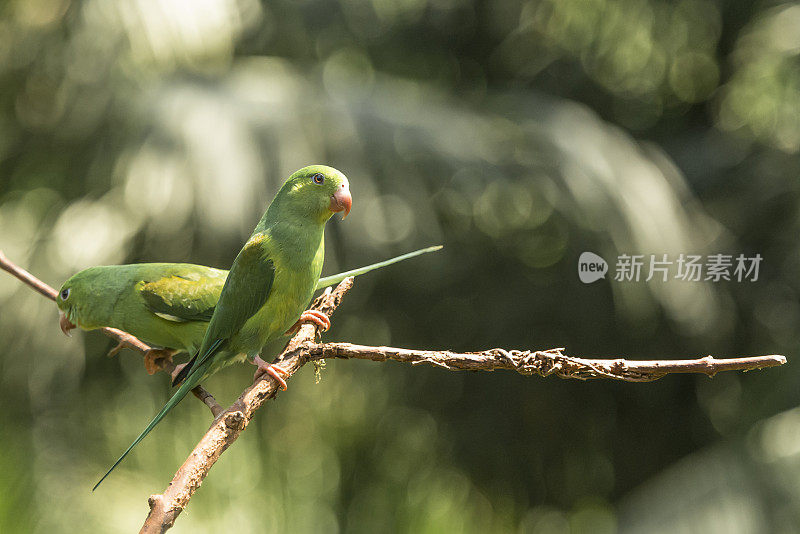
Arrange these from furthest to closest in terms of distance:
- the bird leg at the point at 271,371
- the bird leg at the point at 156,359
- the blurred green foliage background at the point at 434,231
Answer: the blurred green foliage background at the point at 434,231
the bird leg at the point at 156,359
the bird leg at the point at 271,371

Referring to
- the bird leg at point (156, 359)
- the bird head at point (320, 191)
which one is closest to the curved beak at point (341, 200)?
the bird head at point (320, 191)

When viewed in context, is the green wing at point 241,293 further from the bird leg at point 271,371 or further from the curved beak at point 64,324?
the curved beak at point 64,324

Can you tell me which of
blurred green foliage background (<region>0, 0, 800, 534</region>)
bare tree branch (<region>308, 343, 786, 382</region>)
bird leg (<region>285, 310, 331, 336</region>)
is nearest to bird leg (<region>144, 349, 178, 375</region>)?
bird leg (<region>285, 310, 331, 336</region>)

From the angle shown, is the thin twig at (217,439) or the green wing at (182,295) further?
the green wing at (182,295)

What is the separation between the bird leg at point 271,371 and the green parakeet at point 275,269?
33 millimetres

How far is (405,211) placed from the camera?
77.8 inches

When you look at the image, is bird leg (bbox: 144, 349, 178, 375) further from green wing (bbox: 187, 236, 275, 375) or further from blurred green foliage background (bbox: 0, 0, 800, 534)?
blurred green foliage background (bbox: 0, 0, 800, 534)

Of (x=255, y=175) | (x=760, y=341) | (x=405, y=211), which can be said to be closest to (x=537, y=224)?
(x=405, y=211)

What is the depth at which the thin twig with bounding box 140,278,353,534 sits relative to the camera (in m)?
0.44

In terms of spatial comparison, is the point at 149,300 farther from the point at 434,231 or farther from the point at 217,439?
the point at 434,231

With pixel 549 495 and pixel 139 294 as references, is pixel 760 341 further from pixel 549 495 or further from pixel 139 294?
pixel 139 294

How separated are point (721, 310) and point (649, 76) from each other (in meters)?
0.81

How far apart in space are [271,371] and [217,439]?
0.09 metres

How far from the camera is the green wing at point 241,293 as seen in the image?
0.53 meters
